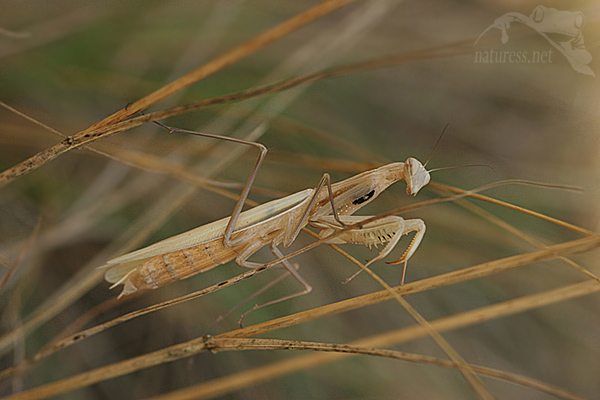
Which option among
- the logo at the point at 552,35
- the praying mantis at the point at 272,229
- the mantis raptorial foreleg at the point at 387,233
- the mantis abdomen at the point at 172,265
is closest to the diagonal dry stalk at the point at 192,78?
the praying mantis at the point at 272,229

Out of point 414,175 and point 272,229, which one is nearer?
point 414,175

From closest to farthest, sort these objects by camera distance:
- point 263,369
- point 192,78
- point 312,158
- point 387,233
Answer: point 192,78 < point 387,233 < point 263,369 < point 312,158

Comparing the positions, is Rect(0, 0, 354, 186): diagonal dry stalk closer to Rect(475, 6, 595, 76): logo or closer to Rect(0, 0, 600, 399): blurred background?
Rect(0, 0, 600, 399): blurred background

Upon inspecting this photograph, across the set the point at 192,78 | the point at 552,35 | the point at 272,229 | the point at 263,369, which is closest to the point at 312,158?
the point at 272,229

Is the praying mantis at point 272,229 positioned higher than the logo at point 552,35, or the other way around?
the logo at point 552,35

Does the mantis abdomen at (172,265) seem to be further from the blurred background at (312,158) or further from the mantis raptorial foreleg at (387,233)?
the mantis raptorial foreleg at (387,233)

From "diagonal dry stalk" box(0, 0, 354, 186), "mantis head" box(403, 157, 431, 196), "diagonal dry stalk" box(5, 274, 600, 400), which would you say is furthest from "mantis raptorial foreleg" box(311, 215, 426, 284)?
"diagonal dry stalk" box(0, 0, 354, 186)

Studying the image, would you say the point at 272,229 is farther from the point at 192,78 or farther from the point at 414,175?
the point at 192,78
